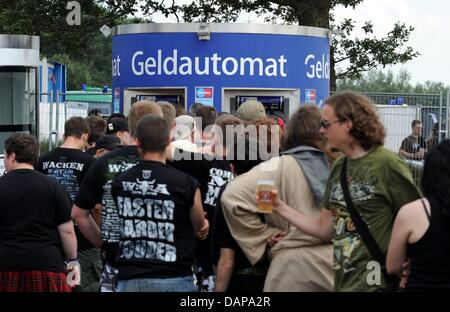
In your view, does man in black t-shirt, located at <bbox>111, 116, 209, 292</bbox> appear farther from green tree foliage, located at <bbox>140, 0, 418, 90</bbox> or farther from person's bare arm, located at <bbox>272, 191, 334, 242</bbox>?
green tree foliage, located at <bbox>140, 0, 418, 90</bbox>

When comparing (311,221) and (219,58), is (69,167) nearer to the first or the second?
(311,221)

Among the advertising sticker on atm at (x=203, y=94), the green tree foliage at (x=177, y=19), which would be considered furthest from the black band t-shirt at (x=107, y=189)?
the green tree foliage at (x=177, y=19)

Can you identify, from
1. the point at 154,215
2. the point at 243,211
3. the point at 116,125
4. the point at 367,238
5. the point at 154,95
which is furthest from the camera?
the point at 154,95

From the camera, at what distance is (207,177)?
686 centimetres

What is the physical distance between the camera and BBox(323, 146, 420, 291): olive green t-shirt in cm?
494

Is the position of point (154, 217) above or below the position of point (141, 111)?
below

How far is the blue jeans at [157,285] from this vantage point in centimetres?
569

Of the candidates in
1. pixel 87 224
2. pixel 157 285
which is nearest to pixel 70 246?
pixel 87 224

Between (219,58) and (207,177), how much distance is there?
9120 mm

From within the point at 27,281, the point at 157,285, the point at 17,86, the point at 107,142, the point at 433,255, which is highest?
the point at 17,86

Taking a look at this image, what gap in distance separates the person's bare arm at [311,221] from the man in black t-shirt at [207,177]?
5.21 ft

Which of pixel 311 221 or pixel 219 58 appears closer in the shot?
pixel 311 221

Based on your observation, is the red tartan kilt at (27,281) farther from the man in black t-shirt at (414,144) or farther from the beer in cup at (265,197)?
the man in black t-shirt at (414,144)
